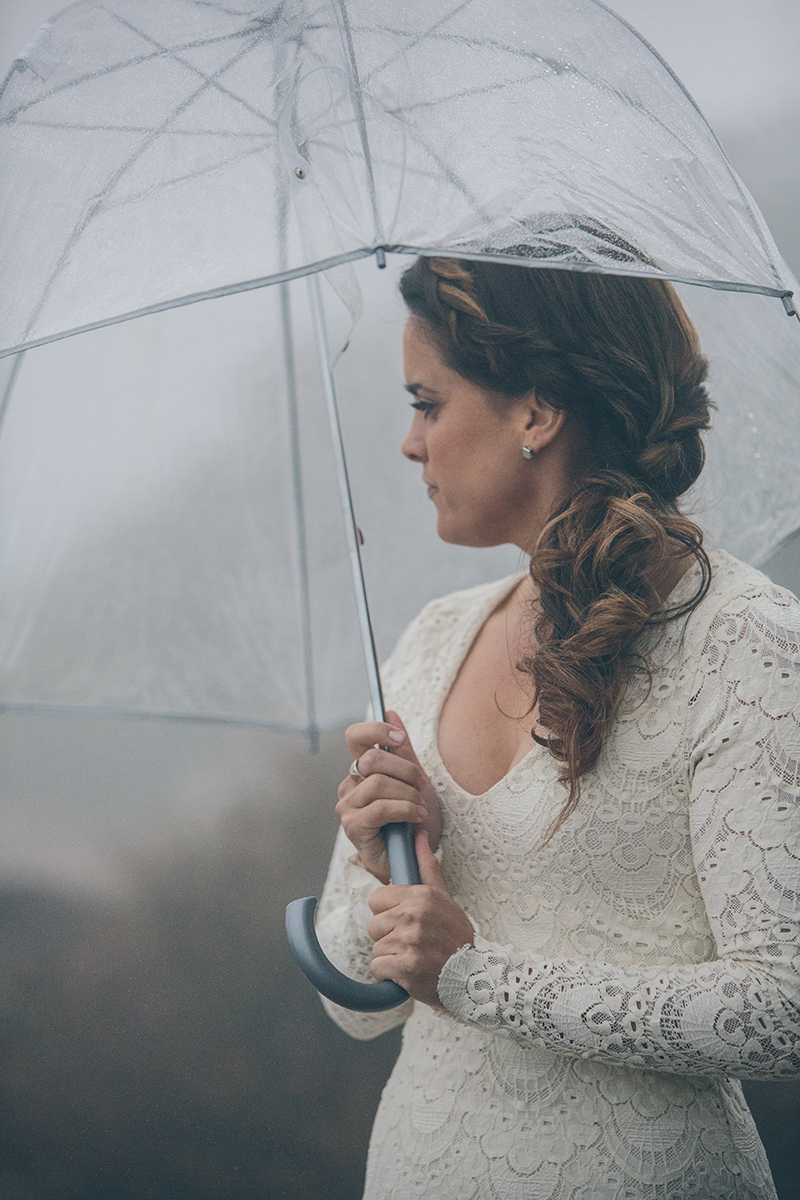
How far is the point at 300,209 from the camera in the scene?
1.95 feet

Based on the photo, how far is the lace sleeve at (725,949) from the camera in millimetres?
671

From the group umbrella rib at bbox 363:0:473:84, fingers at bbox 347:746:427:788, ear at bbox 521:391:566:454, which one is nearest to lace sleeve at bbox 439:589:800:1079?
fingers at bbox 347:746:427:788

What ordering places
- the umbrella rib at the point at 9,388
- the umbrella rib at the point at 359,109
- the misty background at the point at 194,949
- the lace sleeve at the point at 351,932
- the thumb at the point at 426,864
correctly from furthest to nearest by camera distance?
the misty background at the point at 194,949 → the umbrella rib at the point at 9,388 → the lace sleeve at the point at 351,932 → the thumb at the point at 426,864 → the umbrella rib at the point at 359,109

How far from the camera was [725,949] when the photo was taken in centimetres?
70

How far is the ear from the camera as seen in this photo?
2.98 ft

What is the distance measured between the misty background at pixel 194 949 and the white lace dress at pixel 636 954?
0.71 m

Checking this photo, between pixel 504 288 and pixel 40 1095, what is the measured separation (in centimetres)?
155

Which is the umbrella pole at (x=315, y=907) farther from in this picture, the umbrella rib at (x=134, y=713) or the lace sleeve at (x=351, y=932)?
the umbrella rib at (x=134, y=713)

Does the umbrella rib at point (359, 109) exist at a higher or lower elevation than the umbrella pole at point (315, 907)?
higher

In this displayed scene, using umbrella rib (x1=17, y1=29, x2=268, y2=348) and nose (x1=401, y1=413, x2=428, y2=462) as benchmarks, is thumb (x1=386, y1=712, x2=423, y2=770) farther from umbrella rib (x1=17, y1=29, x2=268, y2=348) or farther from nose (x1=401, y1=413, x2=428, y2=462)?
umbrella rib (x1=17, y1=29, x2=268, y2=348)

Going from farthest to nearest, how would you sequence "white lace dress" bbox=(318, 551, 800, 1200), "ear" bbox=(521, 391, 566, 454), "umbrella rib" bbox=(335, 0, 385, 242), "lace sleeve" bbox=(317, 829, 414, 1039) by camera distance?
"lace sleeve" bbox=(317, 829, 414, 1039) → "ear" bbox=(521, 391, 566, 454) → "white lace dress" bbox=(318, 551, 800, 1200) → "umbrella rib" bbox=(335, 0, 385, 242)

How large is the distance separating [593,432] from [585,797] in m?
0.37

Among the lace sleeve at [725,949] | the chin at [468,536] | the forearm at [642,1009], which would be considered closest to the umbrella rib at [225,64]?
the chin at [468,536]

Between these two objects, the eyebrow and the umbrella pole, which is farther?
the eyebrow
